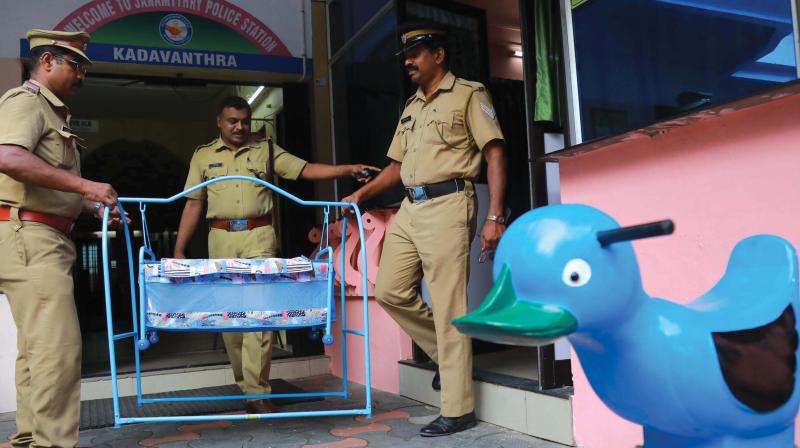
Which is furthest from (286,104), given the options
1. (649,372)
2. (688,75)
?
(649,372)

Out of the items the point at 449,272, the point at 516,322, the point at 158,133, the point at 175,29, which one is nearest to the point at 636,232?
the point at 516,322

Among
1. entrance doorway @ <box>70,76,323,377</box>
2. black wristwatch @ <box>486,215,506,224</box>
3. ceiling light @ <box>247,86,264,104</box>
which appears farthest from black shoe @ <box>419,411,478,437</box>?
ceiling light @ <box>247,86,264,104</box>

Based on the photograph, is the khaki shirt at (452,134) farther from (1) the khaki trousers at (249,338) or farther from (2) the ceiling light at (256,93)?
(2) the ceiling light at (256,93)

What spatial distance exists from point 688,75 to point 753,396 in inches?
47.3

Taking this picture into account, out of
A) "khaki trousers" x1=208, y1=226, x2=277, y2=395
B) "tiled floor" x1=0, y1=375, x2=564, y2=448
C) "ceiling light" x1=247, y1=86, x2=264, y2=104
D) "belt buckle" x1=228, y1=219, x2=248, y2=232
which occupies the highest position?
"ceiling light" x1=247, y1=86, x2=264, y2=104

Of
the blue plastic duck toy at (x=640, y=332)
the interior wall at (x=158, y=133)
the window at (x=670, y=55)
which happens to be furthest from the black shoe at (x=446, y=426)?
the interior wall at (x=158, y=133)

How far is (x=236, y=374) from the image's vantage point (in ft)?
11.9

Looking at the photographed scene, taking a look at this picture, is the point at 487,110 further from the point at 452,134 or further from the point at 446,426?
the point at 446,426

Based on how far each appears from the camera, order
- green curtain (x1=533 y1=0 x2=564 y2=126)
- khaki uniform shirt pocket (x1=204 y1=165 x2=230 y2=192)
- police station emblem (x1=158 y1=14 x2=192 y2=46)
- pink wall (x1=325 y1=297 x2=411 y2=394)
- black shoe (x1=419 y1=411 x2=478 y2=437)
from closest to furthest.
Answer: green curtain (x1=533 y1=0 x2=564 y2=126), black shoe (x1=419 y1=411 x2=478 y2=437), khaki uniform shirt pocket (x1=204 y1=165 x2=230 y2=192), pink wall (x1=325 y1=297 x2=411 y2=394), police station emblem (x1=158 y1=14 x2=192 y2=46)

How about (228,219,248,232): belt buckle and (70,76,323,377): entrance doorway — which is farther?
(70,76,323,377): entrance doorway

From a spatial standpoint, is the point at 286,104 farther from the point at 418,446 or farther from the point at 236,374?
the point at 418,446

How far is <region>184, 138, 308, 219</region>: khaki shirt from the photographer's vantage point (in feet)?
11.5

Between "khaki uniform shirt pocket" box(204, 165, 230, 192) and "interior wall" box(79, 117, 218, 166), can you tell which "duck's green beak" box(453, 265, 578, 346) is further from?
"interior wall" box(79, 117, 218, 166)

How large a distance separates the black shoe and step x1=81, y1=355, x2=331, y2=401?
184cm
